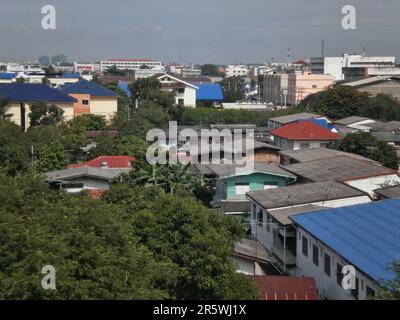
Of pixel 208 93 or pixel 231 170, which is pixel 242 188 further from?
pixel 208 93

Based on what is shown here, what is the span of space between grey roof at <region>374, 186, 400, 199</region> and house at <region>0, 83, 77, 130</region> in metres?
12.3

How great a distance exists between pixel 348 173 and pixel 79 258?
682cm

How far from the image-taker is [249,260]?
723 centimetres

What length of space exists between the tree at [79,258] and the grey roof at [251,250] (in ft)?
7.22

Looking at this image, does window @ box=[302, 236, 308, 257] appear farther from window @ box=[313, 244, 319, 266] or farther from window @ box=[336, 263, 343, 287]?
window @ box=[336, 263, 343, 287]

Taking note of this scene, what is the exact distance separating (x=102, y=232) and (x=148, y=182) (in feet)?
17.4

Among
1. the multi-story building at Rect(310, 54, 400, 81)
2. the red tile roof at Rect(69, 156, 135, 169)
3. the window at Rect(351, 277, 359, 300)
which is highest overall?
the multi-story building at Rect(310, 54, 400, 81)

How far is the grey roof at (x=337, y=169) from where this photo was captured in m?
9.93

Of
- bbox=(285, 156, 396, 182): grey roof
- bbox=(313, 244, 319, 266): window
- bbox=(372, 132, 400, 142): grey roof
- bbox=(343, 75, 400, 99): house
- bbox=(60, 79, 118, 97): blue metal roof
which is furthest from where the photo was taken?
bbox=(343, 75, 400, 99): house

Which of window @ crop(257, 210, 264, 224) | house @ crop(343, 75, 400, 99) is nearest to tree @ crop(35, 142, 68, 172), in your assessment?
window @ crop(257, 210, 264, 224)

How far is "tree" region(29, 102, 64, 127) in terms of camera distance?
59.2ft

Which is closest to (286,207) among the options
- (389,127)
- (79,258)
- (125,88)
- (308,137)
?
(79,258)
